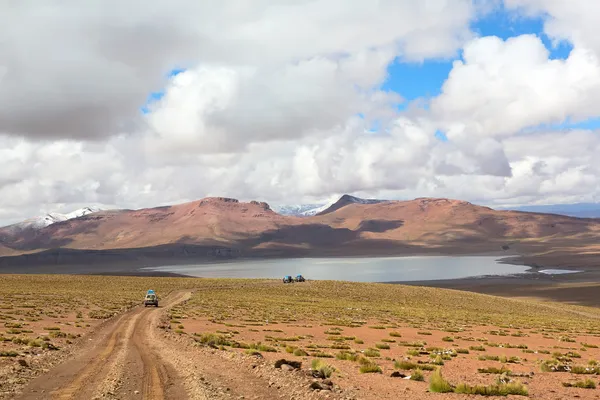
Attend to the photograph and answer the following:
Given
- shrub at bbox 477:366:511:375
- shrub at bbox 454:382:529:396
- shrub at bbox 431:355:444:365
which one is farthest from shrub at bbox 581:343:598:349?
shrub at bbox 454:382:529:396

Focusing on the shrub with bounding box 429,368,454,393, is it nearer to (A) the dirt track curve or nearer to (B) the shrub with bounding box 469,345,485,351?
(A) the dirt track curve

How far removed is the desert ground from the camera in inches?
551

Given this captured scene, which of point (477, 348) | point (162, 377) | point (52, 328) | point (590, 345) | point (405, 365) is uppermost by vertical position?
point (162, 377)

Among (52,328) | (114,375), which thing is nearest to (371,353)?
(114,375)

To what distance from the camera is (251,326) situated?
108 ft

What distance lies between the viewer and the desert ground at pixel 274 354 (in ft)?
45.9

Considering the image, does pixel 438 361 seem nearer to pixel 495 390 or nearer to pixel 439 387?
pixel 439 387

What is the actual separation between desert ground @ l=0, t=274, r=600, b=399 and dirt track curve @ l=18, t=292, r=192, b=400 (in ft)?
0.15

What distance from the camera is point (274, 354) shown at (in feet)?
68.8

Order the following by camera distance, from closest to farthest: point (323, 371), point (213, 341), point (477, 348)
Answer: point (323, 371), point (213, 341), point (477, 348)

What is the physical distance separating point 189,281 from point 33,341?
65074 mm

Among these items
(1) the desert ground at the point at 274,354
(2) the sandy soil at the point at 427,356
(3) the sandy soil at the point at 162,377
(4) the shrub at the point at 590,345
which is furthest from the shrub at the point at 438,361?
(4) the shrub at the point at 590,345

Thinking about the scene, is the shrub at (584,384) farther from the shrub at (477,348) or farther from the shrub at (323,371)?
the shrub at (477,348)

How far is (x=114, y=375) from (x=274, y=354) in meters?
6.99
